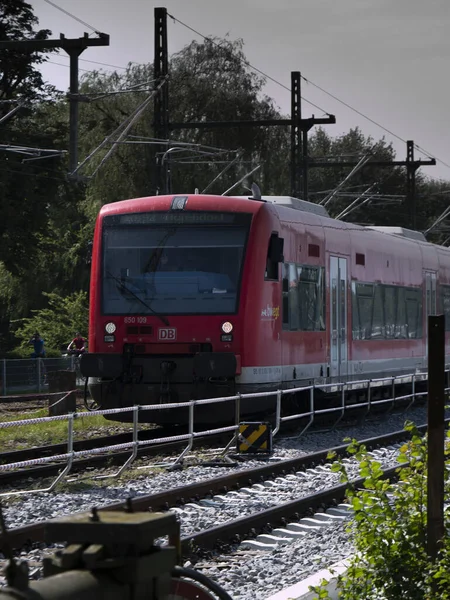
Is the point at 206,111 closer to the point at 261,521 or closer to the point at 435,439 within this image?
the point at 261,521

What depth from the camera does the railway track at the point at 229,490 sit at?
30.5ft

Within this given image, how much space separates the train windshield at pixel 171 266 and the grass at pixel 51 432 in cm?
258

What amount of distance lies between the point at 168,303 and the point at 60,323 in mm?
27779

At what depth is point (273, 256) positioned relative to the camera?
18.7 meters

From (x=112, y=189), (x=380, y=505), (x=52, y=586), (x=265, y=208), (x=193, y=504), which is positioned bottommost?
(x=193, y=504)

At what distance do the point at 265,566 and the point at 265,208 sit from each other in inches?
408

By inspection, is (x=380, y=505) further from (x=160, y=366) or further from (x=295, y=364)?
(x=295, y=364)

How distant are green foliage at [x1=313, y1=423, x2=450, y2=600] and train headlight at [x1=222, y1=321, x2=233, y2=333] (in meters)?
10.8

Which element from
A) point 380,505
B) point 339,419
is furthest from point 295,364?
point 380,505

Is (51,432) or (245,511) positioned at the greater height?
(245,511)

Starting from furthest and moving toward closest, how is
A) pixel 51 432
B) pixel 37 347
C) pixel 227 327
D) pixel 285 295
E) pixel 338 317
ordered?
pixel 37 347
pixel 338 317
pixel 51 432
pixel 285 295
pixel 227 327

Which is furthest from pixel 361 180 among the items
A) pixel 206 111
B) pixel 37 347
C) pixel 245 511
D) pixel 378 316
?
pixel 245 511

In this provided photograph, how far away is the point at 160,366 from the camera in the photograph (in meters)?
18.5

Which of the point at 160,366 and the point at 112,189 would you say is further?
the point at 112,189
